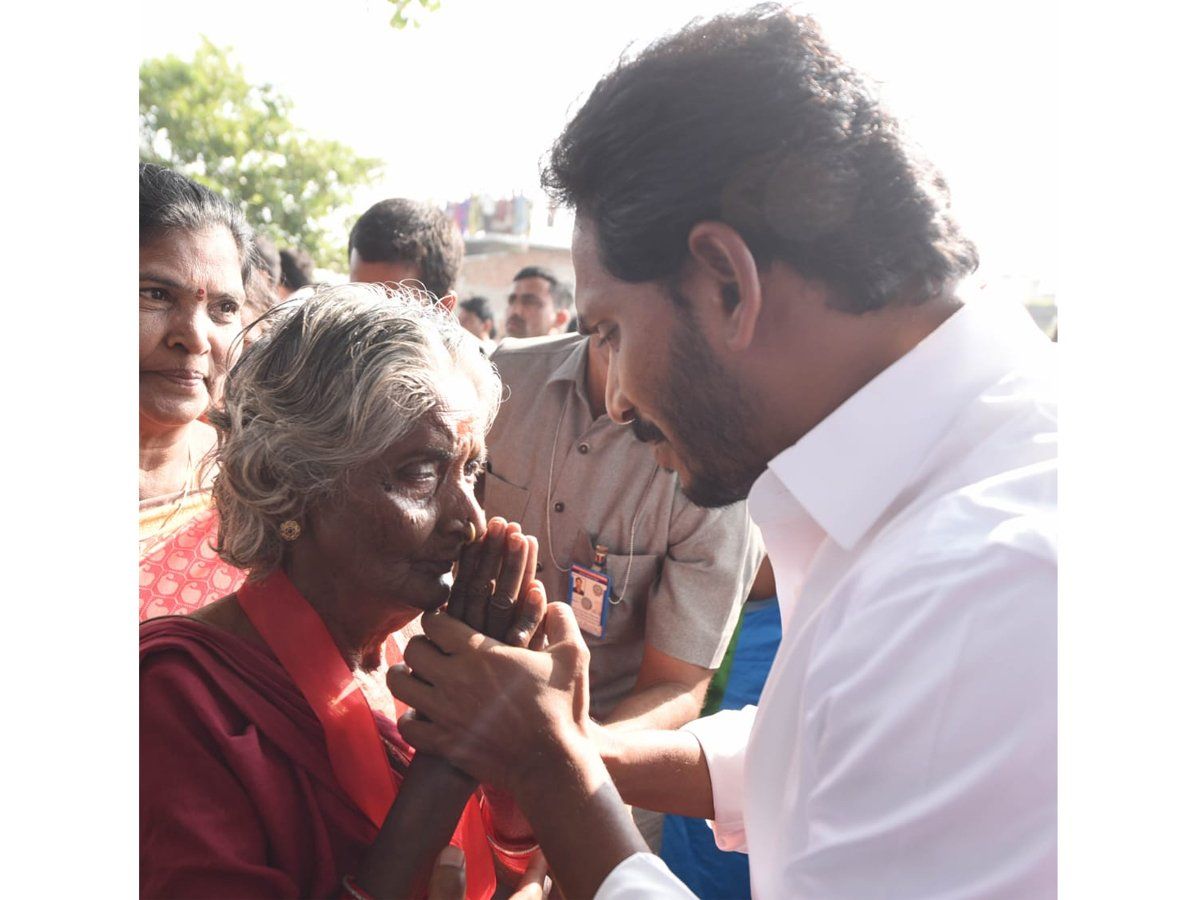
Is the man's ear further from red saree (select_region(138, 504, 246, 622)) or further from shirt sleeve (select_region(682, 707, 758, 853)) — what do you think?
red saree (select_region(138, 504, 246, 622))

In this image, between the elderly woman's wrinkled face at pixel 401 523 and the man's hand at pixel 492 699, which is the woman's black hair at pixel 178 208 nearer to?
the elderly woman's wrinkled face at pixel 401 523

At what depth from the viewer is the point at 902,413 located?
1643 mm

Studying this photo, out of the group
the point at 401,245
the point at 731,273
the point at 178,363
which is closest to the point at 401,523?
the point at 731,273

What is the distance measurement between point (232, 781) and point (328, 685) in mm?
271

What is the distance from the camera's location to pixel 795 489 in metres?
1.73

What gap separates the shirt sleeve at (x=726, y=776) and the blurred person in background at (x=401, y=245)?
262 centimetres

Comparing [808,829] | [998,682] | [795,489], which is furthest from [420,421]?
[998,682]

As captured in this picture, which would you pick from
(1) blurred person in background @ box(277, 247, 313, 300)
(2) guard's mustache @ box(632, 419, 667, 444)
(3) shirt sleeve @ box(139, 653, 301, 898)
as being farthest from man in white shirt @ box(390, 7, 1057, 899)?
(1) blurred person in background @ box(277, 247, 313, 300)

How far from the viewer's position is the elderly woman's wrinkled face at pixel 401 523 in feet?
6.82

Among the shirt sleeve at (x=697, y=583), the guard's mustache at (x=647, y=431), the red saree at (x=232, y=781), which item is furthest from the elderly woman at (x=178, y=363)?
the shirt sleeve at (x=697, y=583)

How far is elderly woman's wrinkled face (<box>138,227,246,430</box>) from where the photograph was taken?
260 centimetres

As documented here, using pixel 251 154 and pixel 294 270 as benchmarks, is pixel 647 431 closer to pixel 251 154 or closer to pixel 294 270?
pixel 294 270

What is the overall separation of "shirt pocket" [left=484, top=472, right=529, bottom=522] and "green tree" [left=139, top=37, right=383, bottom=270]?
1845 cm
